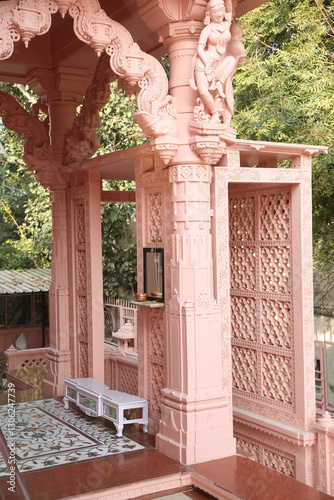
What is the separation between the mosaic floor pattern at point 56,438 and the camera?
17.8 ft

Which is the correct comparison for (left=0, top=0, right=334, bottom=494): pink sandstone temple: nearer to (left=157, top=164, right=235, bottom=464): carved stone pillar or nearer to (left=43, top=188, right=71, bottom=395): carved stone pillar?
(left=157, top=164, right=235, bottom=464): carved stone pillar

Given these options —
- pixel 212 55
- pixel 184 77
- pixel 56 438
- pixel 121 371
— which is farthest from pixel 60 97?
pixel 56 438

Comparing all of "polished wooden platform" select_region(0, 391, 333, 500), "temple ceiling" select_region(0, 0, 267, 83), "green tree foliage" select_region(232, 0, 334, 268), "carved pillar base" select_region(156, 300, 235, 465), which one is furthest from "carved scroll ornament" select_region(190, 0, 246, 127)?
"green tree foliage" select_region(232, 0, 334, 268)

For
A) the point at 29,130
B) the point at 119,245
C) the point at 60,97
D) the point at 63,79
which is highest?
the point at 63,79

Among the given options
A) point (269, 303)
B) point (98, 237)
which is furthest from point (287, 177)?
point (98, 237)

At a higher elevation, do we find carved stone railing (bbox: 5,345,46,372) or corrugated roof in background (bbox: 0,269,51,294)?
corrugated roof in background (bbox: 0,269,51,294)

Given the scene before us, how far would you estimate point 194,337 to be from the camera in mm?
5254

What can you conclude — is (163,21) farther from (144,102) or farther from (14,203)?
(14,203)

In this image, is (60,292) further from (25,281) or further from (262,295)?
(25,281)

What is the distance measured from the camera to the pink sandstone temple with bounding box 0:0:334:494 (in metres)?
5.19

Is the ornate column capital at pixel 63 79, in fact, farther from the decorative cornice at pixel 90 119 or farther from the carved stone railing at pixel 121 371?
the carved stone railing at pixel 121 371

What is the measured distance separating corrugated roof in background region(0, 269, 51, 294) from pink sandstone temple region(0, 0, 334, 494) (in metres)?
4.19

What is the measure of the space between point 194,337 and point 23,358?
5.38 metres

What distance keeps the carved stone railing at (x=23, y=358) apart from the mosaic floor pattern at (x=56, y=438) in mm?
2571
